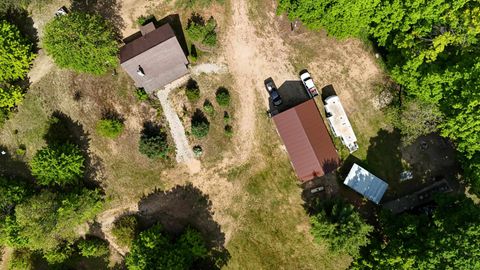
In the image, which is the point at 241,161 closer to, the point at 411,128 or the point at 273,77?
the point at 273,77

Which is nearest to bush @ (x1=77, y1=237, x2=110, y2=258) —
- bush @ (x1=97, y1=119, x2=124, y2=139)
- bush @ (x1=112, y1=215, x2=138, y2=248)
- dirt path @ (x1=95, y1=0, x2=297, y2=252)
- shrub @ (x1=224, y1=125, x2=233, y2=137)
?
bush @ (x1=112, y1=215, x2=138, y2=248)

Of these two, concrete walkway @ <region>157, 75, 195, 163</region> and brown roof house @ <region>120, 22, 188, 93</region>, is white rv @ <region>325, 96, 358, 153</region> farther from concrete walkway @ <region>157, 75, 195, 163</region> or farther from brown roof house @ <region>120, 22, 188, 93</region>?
brown roof house @ <region>120, 22, 188, 93</region>

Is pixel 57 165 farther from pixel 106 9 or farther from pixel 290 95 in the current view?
pixel 290 95

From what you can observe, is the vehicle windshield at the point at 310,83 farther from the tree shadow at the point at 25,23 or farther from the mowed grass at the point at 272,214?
the tree shadow at the point at 25,23

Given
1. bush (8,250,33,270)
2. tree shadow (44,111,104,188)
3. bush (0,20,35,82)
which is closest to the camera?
bush (0,20,35,82)

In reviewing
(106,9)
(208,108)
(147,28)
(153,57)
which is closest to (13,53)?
Answer: (106,9)

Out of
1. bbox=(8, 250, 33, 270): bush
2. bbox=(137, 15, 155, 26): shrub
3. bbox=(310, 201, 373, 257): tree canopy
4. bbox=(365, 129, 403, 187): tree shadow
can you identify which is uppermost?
bbox=(137, 15, 155, 26): shrub

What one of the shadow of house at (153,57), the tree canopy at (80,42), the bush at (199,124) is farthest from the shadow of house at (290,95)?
the tree canopy at (80,42)
